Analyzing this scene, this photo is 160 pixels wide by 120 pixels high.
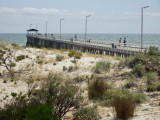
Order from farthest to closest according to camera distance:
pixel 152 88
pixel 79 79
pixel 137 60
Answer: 1. pixel 137 60
2. pixel 79 79
3. pixel 152 88

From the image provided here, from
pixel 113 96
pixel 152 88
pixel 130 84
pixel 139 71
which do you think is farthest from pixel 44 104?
pixel 139 71

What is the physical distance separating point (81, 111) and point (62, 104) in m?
0.69

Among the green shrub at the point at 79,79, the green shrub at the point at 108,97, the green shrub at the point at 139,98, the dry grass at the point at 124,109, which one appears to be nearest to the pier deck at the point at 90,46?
the green shrub at the point at 79,79

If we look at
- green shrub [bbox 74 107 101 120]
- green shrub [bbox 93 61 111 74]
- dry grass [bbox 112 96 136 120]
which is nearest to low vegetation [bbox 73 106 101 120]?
green shrub [bbox 74 107 101 120]

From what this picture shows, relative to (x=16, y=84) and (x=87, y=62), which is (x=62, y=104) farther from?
(x=87, y=62)

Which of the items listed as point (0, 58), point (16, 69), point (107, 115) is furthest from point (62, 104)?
point (0, 58)

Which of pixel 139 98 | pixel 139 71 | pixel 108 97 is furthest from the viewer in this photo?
pixel 139 71

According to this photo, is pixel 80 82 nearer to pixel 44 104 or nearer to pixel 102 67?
pixel 102 67

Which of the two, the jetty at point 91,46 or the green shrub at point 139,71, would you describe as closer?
the green shrub at point 139,71

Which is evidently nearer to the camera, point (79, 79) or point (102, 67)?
point (79, 79)

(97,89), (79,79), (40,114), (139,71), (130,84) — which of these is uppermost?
(40,114)

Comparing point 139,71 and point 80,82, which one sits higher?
point 139,71

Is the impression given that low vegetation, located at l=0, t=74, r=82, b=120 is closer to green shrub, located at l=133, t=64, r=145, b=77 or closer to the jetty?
green shrub, located at l=133, t=64, r=145, b=77

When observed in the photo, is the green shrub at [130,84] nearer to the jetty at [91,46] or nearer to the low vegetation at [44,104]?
the low vegetation at [44,104]
